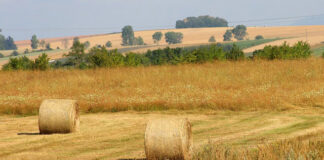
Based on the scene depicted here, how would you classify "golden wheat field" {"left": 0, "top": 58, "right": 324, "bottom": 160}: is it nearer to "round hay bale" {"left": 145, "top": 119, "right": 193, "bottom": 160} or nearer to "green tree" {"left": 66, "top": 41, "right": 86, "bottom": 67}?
"round hay bale" {"left": 145, "top": 119, "right": 193, "bottom": 160}

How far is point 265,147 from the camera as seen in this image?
1018cm

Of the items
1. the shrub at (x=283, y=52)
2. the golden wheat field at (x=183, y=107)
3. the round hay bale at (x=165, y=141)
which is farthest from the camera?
→ the shrub at (x=283, y=52)

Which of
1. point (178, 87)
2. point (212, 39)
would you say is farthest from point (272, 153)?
point (212, 39)

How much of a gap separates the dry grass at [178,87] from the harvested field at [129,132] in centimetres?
103

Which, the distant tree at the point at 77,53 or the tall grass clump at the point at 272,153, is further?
the distant tree at the point at 77,53

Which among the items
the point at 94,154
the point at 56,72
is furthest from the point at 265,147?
the point at 56,72

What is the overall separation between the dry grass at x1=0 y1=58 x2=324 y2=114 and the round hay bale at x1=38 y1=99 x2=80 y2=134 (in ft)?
18.5

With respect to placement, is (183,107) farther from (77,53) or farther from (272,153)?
(77,53)

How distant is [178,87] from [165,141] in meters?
15.1

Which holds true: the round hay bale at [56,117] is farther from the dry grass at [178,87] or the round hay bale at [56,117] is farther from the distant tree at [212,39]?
the distant tree at [212,39]

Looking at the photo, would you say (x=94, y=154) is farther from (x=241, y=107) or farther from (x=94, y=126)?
(x=241, y=107)

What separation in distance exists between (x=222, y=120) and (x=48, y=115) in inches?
251

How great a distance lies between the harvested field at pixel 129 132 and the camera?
1360cm

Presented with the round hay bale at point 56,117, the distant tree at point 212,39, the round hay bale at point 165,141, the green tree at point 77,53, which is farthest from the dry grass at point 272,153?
the distant tree at point 212,39
